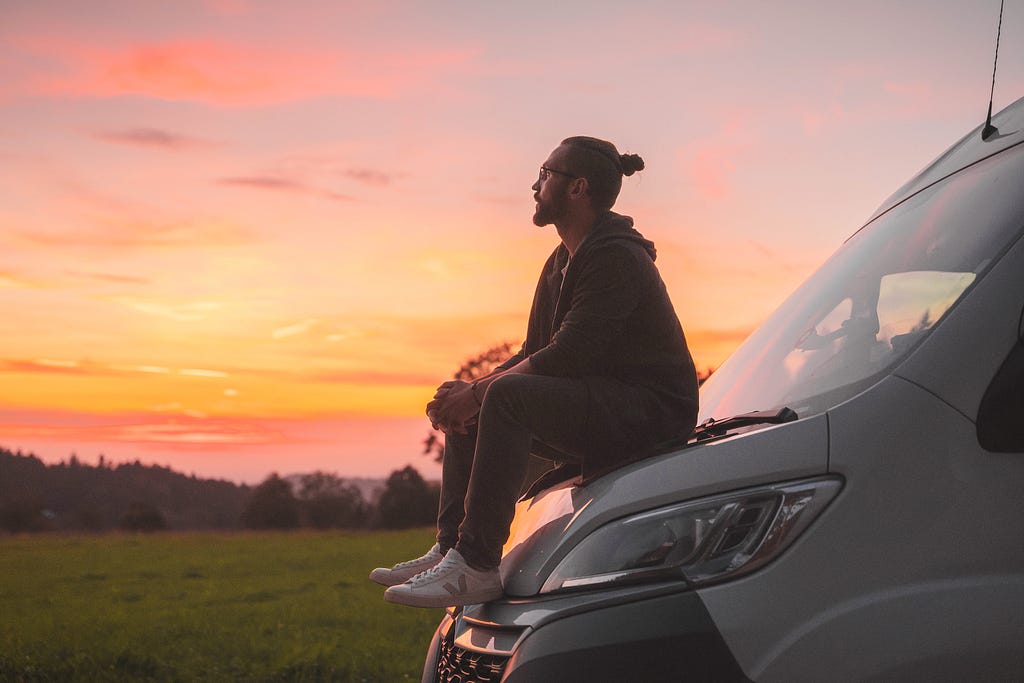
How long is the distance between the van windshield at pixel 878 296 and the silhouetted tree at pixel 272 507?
47133 mm

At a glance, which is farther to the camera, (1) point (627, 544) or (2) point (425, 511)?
(2) point (425, 511)

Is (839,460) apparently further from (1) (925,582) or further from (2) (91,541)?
(2) (91,541)

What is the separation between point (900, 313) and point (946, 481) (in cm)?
71

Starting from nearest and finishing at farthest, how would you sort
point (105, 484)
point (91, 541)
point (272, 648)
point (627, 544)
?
point (627, 544) → point (272, 648) → point (91, 541) → point (105, 484)

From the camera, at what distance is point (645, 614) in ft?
7.88

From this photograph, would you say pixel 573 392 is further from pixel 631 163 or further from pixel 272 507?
pixel 272 507

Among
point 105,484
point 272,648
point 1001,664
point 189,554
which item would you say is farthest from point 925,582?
point 105,484

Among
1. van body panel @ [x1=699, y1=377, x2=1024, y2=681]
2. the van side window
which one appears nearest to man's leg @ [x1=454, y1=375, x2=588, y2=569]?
van body panel @ [x1=699, y1=377, x2=1024, y2=681]

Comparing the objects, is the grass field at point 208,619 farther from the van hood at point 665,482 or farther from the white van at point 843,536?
the white van at point 843,536

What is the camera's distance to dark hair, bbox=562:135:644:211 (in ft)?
12.5

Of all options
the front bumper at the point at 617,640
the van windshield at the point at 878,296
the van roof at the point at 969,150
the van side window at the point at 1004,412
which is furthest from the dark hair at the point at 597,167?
the van side window at the point at 1004,412

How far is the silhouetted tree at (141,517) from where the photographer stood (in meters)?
51.0

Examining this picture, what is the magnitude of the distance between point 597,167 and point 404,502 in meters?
49.2

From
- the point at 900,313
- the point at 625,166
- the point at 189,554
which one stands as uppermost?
the point at 625,166
